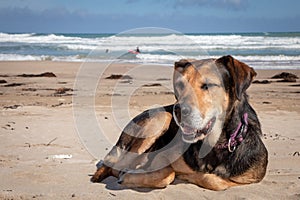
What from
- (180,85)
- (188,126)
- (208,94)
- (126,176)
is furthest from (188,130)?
(126,176)

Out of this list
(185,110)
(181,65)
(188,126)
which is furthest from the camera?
(181,65)

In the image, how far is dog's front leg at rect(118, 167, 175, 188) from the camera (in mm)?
4766

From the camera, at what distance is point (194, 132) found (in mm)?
4699

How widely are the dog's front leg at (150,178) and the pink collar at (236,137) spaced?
658 mm

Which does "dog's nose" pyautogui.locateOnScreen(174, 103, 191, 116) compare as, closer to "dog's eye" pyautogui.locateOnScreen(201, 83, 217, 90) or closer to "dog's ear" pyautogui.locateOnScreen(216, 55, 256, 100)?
"dog's eye" pyautogui.locateOnScreen(201, 83, 217, 90)

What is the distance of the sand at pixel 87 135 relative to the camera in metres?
4.73

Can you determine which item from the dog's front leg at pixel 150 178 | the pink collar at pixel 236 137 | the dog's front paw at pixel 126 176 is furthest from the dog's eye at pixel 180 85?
the dog's front paw at pixel 126 176

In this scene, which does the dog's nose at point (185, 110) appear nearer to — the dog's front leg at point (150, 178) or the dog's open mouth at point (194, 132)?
the dog's open mouth at point (194, 132)

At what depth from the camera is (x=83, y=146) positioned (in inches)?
272

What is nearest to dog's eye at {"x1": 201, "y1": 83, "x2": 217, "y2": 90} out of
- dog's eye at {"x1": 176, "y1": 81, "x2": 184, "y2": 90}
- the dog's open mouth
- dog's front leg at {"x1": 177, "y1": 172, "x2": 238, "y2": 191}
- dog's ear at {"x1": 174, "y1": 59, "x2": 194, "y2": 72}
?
dog's eye at {"x1": 176, "y1": 81, "x2": 184, "y2": 90}

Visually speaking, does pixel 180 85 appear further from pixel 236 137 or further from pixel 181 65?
pixel 236 137

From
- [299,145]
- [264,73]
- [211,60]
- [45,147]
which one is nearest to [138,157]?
[211,60]

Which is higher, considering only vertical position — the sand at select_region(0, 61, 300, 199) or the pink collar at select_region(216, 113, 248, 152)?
the pink collar at select_region(216, 113, 248, 152)

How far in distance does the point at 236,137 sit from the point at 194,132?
1.68 ft
